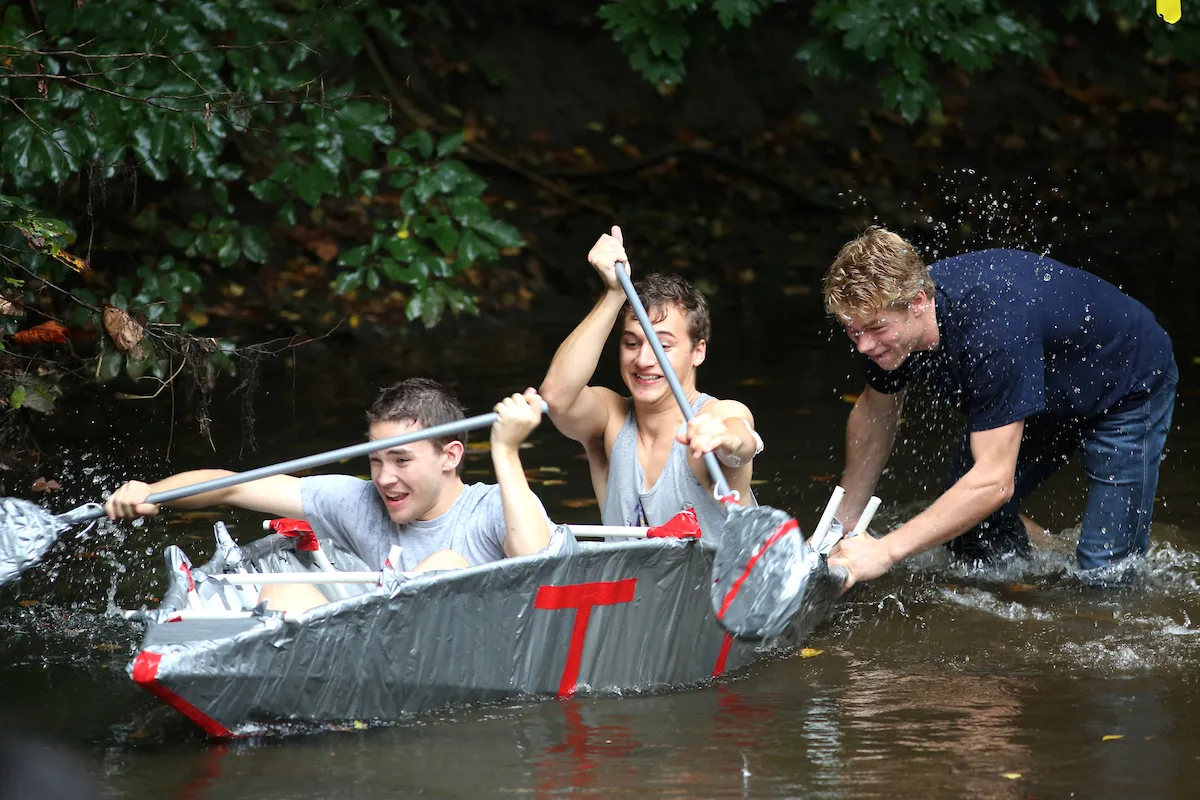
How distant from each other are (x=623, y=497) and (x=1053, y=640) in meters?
1.44

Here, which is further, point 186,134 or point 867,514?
point 186,134

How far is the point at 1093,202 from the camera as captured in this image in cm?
1295

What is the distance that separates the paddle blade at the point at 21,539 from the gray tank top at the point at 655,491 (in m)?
1.67

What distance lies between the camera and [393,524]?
4777mm

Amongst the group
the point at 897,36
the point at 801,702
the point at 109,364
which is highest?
the point at 897,36

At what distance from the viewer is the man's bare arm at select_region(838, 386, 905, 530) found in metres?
5.38

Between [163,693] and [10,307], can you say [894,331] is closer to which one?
[163,693]


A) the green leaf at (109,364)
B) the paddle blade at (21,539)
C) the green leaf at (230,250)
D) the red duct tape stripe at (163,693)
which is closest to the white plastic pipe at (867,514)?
the red duct tape stripe at (163,693)

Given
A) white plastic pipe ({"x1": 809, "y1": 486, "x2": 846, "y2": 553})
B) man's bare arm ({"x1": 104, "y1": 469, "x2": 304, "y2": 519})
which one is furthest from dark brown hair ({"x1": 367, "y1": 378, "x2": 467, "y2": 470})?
white plastic pipe ({"x1": 809, "y1": 486, "x2": 846, "y2": 553})

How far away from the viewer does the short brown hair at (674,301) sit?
494cm

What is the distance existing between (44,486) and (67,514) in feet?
7.85

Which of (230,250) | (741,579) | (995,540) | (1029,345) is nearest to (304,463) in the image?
(741,579)

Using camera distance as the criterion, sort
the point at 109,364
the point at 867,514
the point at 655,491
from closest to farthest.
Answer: the point at 655,491
the point at 867,514
the point at 109,364

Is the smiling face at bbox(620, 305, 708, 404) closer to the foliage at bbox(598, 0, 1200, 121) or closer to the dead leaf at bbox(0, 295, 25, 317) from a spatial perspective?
the dead leaf at bbox(0, 295, 25, 317)
